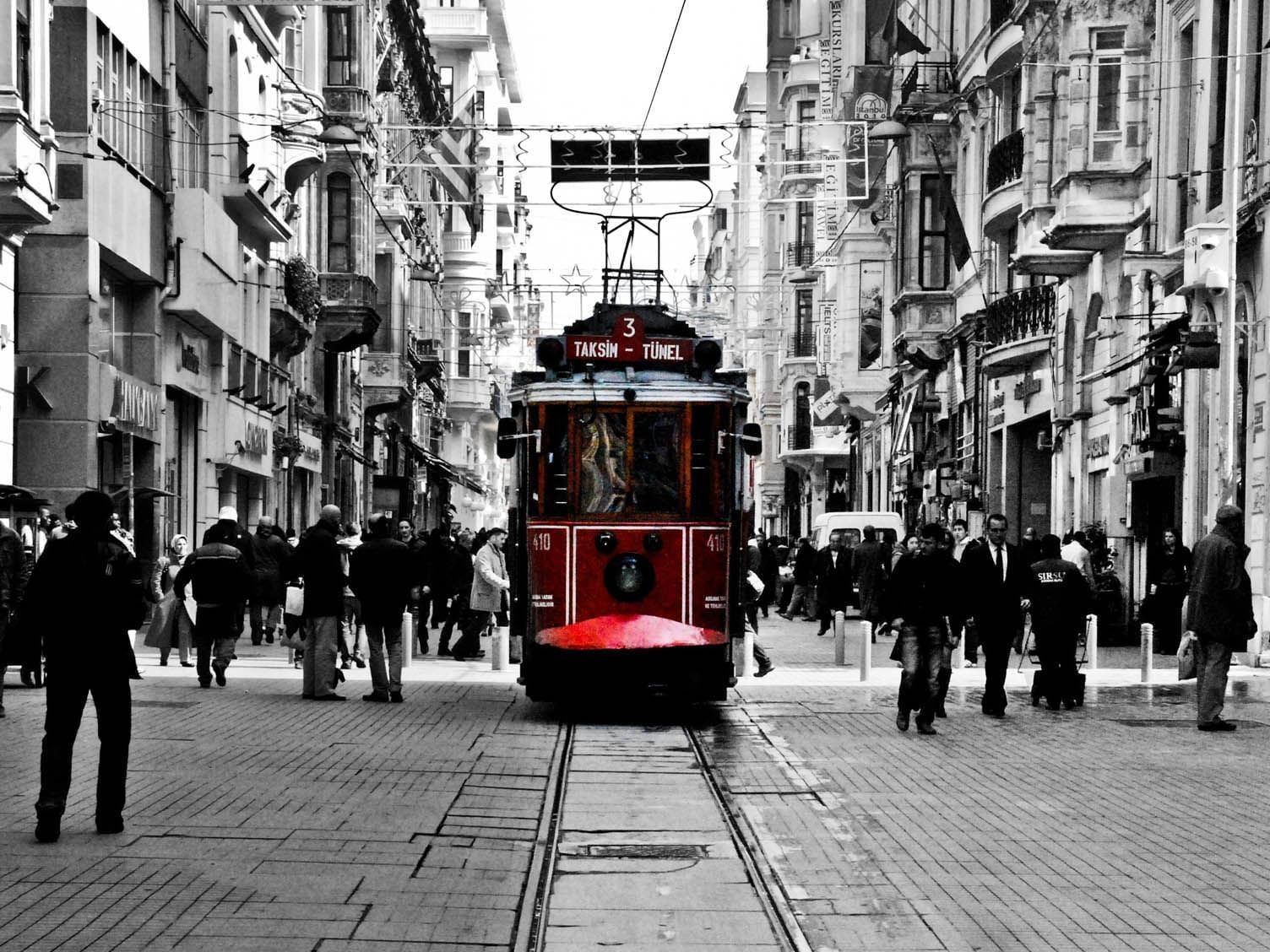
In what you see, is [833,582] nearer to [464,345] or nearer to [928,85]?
[928,85]

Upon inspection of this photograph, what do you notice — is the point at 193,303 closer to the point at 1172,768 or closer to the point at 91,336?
the point at 91,336

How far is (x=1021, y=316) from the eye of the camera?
40.8 metres

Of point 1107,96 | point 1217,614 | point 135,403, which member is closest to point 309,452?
point 135,403

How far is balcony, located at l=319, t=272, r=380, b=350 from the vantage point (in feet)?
175

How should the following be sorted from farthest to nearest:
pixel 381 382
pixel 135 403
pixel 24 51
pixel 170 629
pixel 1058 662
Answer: pixel 381 382 → pixel 135 403 → pixel 24 51 → pixel 170 629 → pixel 1058 662

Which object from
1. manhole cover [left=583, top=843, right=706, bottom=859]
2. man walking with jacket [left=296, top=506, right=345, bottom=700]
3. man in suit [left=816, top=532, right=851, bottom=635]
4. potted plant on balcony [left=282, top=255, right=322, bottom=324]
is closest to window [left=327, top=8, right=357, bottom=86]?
potted plant on balcony [left=282, top=255, right=322, bottom=324]

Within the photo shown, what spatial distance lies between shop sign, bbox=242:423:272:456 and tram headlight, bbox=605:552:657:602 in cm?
2459

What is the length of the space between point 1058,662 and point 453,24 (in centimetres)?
8915

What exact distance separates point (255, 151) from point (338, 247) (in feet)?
49.3

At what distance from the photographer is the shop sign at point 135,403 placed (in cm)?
3034

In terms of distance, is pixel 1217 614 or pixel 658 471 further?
pixel 658 471

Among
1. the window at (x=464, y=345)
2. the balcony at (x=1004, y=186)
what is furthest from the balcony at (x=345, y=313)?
the window at (x=464, y=345)

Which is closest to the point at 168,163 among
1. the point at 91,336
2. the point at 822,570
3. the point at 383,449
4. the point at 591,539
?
the point at 91,336

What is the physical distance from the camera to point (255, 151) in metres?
40.7
